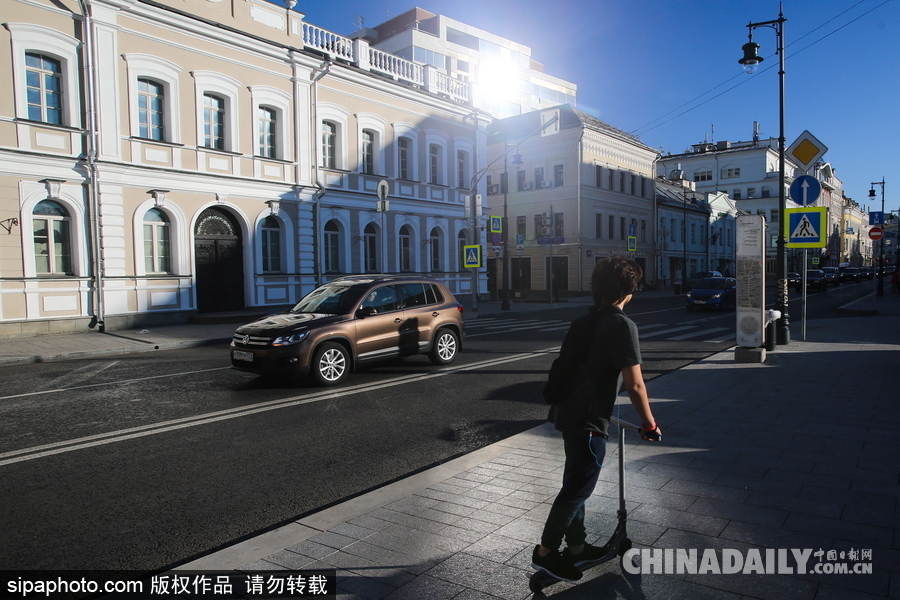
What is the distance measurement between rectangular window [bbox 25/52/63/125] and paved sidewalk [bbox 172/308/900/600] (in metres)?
17.1

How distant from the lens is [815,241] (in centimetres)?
1189

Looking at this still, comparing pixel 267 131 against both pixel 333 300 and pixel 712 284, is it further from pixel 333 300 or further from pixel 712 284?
pixel 712 284

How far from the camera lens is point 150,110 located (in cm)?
1877

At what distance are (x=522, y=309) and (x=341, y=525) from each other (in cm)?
2433

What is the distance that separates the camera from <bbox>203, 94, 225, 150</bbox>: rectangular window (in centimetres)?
2030

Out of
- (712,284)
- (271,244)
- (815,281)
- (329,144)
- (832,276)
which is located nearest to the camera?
(271,244)

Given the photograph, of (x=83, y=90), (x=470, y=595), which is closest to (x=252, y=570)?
(x=470, y=595)

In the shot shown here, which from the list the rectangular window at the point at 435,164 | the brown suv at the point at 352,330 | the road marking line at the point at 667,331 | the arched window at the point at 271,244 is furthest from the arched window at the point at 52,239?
the road marking line at the point at 667,331

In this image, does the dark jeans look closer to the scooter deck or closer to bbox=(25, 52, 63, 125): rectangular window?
the scooter deck

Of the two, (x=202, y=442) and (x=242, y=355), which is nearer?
(x=202, y=442)

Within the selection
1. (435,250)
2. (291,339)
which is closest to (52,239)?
(291,339)

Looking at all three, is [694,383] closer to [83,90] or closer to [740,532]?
[740,532]

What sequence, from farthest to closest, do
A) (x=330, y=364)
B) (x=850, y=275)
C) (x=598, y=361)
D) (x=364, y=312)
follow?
(x=850, y=275) < (x=364, y=312) < (x=330, y=364) < (x=598, y=361)

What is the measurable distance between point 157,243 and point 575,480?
745 inches
